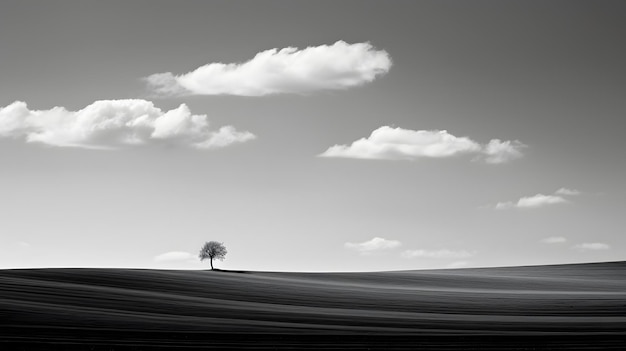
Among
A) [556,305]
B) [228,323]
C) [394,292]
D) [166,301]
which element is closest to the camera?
[228,323]

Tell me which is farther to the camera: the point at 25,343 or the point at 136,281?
the point at 136,281

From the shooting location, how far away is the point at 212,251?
61.2 meters

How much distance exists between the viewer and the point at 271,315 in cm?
1984

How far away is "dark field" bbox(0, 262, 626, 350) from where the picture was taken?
15242 mm

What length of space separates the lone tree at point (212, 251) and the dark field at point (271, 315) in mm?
29648

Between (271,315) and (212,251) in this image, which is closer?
(271,315)

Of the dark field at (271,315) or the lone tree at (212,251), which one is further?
the lone tree at (212,251)

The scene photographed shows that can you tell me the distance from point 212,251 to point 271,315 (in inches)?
1660

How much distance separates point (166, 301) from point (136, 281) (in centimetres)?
531

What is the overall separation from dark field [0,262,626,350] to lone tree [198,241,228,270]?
2965 centimetres

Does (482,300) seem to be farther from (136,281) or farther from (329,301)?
(136,281)

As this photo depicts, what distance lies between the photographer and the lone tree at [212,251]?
61.3 metres

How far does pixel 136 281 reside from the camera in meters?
26.6

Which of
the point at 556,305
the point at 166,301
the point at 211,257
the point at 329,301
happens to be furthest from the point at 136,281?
the point at 211,257
